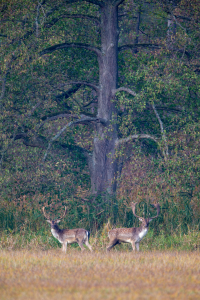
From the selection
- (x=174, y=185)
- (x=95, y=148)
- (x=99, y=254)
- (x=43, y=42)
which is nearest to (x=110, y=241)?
(x=99, y=254)

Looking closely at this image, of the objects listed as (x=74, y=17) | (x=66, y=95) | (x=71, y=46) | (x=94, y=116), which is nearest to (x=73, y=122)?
(x=94, y=116)

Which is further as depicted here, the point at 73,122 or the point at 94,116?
the point at 94,116

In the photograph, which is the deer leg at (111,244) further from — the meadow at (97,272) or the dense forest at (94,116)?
the dense forest at (94,116)

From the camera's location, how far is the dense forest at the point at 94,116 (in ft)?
43.5

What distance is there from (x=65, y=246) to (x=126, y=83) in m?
6.71

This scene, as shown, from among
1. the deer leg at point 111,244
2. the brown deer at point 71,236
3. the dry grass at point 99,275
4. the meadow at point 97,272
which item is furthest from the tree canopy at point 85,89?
the dry grass at point 99,275

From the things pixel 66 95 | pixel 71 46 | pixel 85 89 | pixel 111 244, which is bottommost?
pixel 111 244

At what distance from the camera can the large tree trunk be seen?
1522 centimetres

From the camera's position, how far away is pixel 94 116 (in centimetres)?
1530

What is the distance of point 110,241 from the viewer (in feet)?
37.0

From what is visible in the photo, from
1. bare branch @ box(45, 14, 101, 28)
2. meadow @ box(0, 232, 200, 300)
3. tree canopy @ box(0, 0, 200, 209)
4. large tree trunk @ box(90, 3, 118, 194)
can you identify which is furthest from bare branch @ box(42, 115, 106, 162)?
meadow @ box(0, 232, 200, 300)

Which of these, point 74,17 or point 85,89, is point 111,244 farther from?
point 74,17

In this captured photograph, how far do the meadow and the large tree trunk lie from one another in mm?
3666

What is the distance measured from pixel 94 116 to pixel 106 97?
0.76m
